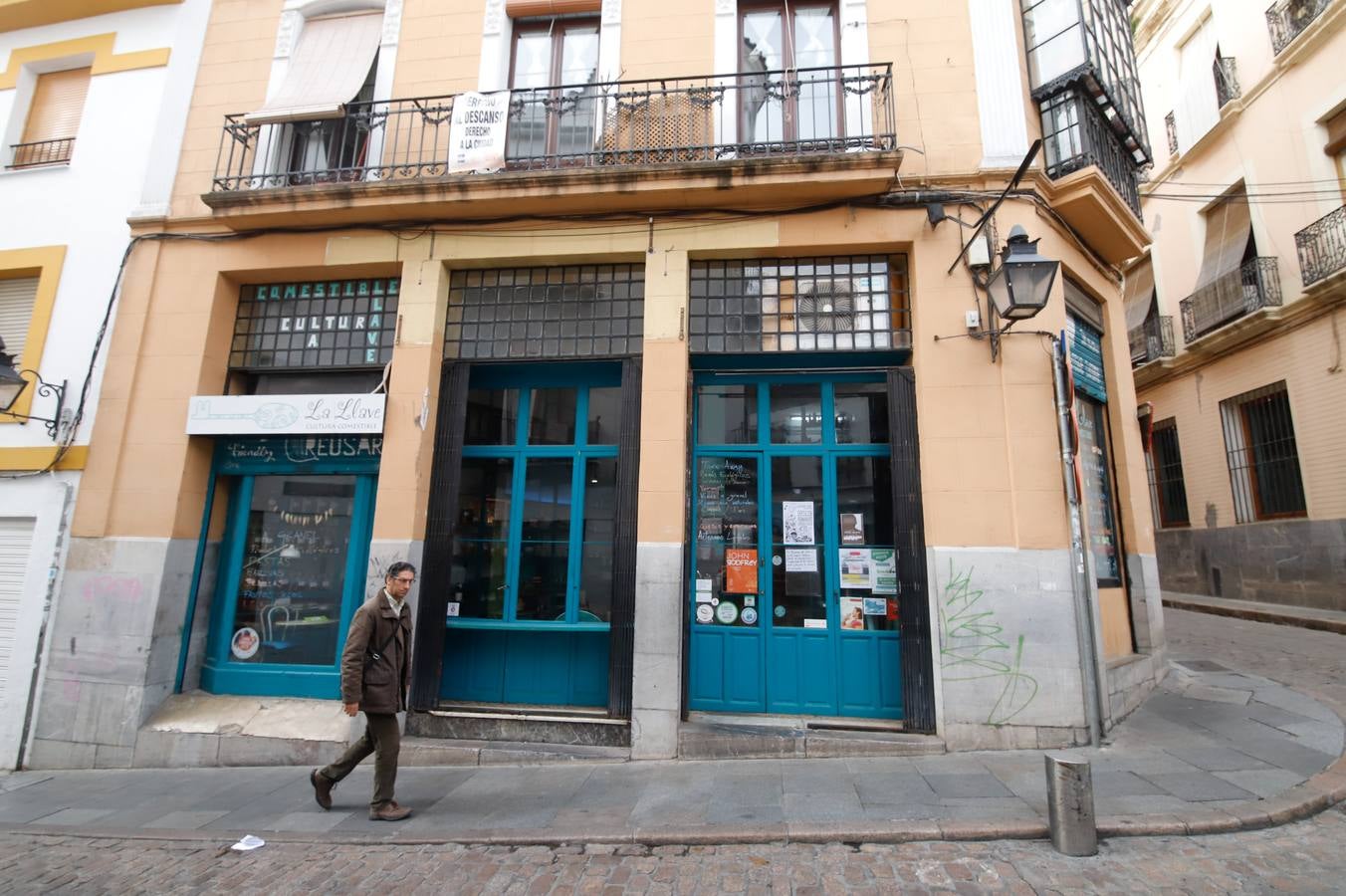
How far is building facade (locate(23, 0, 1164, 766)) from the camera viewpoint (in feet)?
19.5

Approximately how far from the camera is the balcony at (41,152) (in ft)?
27.0

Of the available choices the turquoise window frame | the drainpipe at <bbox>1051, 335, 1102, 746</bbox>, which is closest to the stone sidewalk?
the drainpipe at <bbox>1051, 335, 1102, 746</bbox>

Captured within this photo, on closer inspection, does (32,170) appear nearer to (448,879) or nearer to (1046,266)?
(448,879)

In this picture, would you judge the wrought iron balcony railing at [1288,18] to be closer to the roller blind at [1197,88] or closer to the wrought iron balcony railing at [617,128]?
the roller blind at [1197,88]

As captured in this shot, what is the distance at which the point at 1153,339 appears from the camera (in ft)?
52.4

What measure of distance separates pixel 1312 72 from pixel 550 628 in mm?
17644

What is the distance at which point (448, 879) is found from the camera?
3.79 metres

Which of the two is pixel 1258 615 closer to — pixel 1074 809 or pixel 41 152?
pixel 1074 809

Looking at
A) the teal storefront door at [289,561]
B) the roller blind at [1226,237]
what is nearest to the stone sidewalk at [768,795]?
the teal storefront door at [289,561]

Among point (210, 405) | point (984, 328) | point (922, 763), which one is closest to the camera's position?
point (922, 763)

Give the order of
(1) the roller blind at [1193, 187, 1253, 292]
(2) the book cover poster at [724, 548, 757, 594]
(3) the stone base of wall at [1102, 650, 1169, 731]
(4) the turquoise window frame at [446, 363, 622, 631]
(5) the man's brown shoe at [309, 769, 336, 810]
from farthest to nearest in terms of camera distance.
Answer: (1) the roller blind at [1193, 187, 1253, 292], (4) the turquoise window frame at [446, 363, 622, 631], (2) the book cover poster at [724, 548, 757, 594], (3) the stone base of wall at [1102, 650, 1169, 731], (5) the man's brown shoe at [309, 769, 336, 810]

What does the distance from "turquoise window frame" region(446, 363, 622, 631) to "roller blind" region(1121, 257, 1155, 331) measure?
16.8 meters

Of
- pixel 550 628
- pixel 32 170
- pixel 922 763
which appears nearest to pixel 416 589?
pixel 550 628

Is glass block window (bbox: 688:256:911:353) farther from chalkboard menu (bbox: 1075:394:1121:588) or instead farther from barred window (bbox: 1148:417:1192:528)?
barred window (bbox: 1148:417:1192:528)
